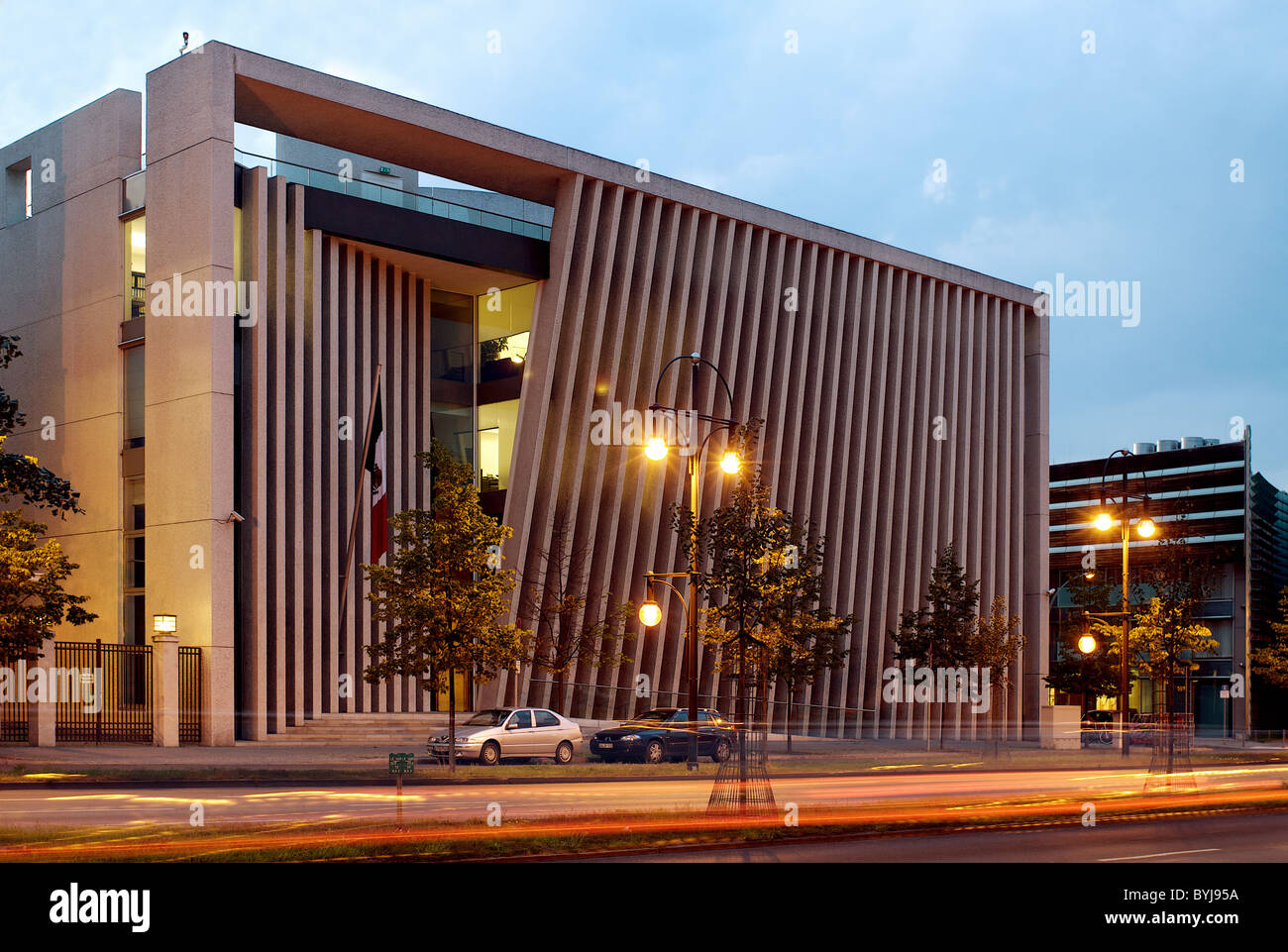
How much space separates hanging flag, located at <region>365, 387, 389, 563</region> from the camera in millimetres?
39000

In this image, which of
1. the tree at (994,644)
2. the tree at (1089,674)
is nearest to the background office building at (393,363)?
the tree at (994,644)

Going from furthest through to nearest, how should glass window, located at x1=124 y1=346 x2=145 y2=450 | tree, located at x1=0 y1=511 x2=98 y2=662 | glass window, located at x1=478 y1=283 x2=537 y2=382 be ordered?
1. glass window, located at x1=478 y1=283 x2=537 y2=382
2. glass window, located at x1=124 y1=346 x2=145 y2=450
3. tree, located at x1=0 y1=511 x2=98 y2=662

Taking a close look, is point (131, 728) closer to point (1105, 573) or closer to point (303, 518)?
point (303, 518)

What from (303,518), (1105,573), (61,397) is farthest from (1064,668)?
(61,397)

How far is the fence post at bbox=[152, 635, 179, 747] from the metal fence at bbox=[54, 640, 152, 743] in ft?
0.97

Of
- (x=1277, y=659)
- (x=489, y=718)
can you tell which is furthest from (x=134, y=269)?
(x=1277, y=659)

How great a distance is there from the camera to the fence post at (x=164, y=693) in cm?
3247

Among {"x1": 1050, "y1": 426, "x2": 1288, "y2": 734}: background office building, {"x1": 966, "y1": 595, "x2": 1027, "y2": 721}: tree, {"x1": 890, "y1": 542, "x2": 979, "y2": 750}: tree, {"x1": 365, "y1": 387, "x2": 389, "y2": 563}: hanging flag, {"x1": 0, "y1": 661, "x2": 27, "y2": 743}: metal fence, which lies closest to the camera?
{"x1": 0, "y1": 661, "x2": 27, "y2": 743}: metal fence

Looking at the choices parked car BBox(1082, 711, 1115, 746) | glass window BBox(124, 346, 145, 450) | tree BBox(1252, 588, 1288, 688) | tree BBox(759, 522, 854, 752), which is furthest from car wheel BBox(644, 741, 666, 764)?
tree BBox(1252, 588, 1288, 688)

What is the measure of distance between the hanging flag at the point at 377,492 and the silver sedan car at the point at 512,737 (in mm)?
7011

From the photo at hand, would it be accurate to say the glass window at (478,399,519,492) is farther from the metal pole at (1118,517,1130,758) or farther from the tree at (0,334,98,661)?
the metal pole at (1118,517,1130,758)

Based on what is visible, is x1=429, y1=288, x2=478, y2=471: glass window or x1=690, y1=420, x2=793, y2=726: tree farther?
x1=429, y1=288, x2=478, y2=471: glass window

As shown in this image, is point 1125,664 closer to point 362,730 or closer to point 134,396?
point 362,730
